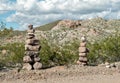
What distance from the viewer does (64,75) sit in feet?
85.6

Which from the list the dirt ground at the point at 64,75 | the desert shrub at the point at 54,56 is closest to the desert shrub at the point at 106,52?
the desert shrub at the point at 54,56

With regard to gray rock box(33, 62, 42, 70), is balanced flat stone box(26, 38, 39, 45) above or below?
above

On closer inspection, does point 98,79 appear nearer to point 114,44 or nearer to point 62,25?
point 114,44

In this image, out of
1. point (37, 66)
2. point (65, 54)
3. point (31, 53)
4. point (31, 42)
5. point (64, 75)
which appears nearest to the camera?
point (64, 75)

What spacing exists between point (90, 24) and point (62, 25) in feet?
39.9

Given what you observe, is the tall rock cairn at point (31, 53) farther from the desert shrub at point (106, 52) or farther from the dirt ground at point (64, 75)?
the desert shrub at point (106, 52)

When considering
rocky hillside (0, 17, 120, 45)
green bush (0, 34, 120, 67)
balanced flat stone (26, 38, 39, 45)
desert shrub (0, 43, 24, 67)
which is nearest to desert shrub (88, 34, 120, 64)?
green bush (0, 34, 120, 67)

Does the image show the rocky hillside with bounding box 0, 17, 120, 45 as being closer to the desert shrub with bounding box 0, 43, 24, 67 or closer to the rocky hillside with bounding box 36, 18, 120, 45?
the rocky hillside with bounding box 36, 18, 120, 45

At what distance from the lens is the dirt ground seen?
24.5m

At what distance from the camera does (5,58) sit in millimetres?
45031

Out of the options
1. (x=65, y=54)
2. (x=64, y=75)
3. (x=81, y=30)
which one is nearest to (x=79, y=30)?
(x=81, y=30)

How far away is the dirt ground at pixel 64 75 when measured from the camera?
2452 centimetres

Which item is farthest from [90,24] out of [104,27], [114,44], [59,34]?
[114,44]

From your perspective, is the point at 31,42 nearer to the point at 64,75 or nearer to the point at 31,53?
the point at 31,53
